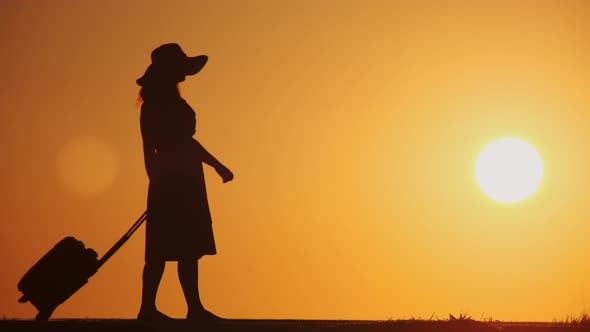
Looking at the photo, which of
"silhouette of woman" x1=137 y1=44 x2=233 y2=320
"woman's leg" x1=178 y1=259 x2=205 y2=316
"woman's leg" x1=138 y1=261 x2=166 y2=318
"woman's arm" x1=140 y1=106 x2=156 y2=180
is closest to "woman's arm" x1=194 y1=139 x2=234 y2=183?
"silhouette of woman" x1=137 y1=44 x2=233 y2=320

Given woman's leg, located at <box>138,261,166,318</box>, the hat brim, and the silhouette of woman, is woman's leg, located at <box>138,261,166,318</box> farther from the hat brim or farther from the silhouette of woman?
the hat brim

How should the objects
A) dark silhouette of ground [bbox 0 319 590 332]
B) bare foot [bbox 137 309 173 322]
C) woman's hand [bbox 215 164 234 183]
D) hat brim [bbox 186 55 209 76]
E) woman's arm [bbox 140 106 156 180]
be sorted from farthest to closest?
1. hat brim [bbox 186 55 209 76]
2. woman's hand [bbox 215 164 234 183]
3. woman's arm [bbox 140 106 156 180]
4. bare foot [bbox 137 309 173 322]
5. dark silhouette of ground [bbox 0 319 590 332]

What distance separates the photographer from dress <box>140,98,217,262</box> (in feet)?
36.7

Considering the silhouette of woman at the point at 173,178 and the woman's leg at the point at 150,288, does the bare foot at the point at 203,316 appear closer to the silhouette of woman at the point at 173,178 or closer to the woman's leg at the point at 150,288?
the silhouette of woman at the point at 173,178

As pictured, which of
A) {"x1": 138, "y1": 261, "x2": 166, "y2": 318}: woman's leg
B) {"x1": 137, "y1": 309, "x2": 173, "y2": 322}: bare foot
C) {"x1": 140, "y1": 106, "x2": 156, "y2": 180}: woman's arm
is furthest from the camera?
{"x1": 140, "y1": 106, "x2": 156, "y2": 180}: woman's arm

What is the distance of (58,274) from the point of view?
11.3 m

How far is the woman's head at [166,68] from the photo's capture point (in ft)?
37.3

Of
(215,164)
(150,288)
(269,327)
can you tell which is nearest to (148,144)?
(215,164)

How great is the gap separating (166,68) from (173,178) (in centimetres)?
122

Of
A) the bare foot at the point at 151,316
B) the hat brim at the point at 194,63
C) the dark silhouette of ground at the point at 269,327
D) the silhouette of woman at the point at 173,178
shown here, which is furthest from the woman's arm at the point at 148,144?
the dark silhouette of ground at the point at 269,327

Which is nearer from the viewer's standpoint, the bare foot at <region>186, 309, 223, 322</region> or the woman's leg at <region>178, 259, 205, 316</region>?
the bare foot at <region>186, 309, 223, 322</region>

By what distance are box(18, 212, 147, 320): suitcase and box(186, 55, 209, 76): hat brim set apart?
1.95 m

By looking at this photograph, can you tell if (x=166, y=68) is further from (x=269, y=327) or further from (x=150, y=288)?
(x=269, y=327)

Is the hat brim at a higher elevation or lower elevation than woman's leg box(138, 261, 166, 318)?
higher
